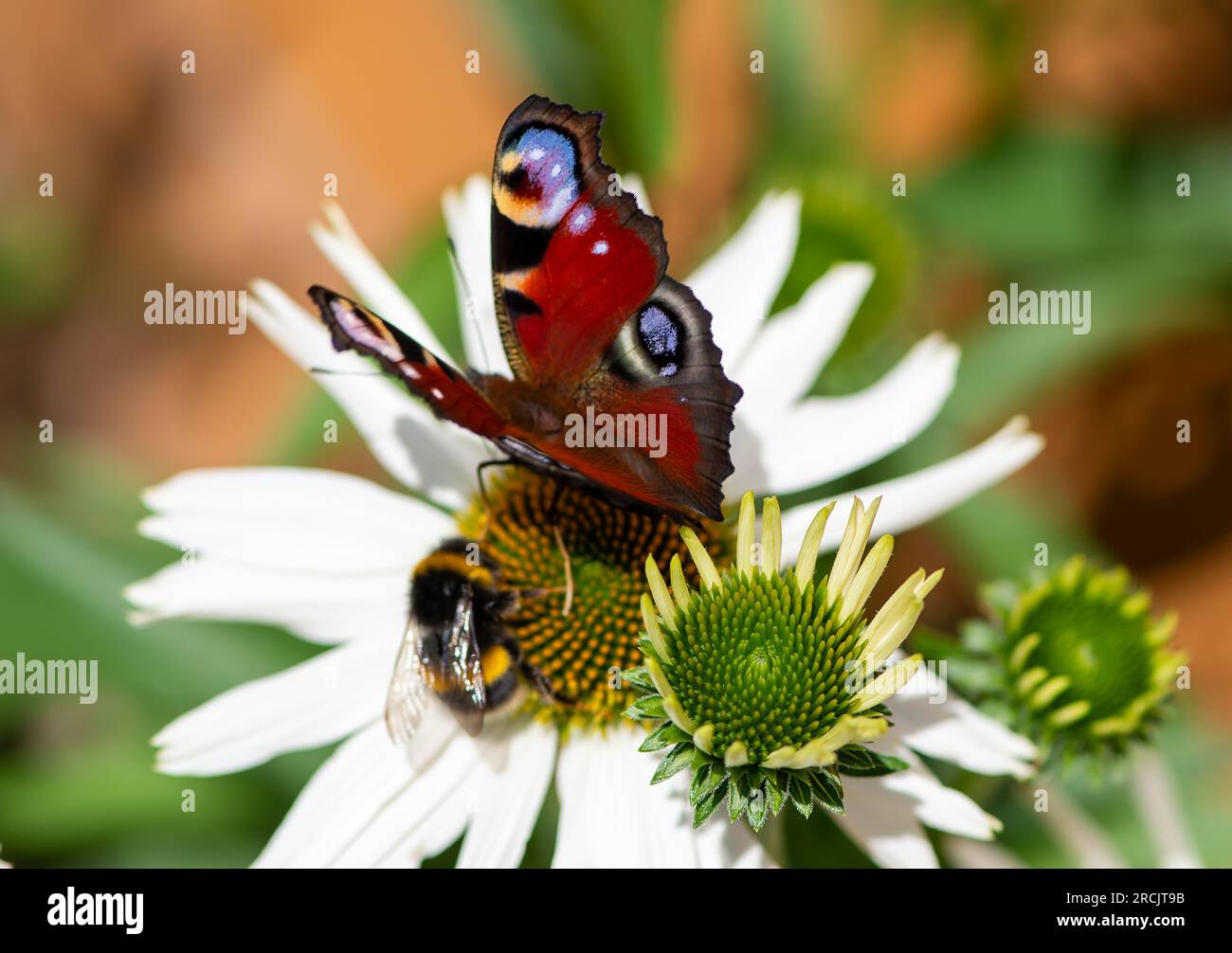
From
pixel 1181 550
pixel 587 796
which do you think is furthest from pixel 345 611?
pixel 1181 550

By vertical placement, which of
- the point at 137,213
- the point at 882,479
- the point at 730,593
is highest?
the point at 137,213

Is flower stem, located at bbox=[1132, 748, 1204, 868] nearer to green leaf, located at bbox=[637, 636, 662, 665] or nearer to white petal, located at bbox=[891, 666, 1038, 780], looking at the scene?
white petal, located at bbox=[891, 666, 1038, 780]

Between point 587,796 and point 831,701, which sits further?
point 587,796

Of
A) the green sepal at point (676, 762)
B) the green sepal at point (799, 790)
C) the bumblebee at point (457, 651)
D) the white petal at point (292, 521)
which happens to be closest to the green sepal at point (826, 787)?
the green sepal at point (799, 790)

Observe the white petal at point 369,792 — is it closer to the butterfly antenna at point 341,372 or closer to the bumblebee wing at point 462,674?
the bumblebee wing at point 462,674
